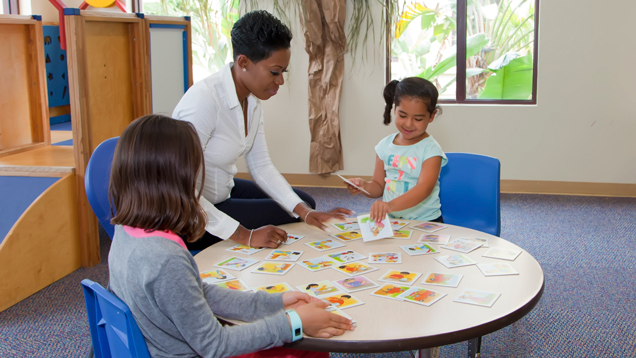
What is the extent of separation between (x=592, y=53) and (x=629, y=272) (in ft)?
7.20

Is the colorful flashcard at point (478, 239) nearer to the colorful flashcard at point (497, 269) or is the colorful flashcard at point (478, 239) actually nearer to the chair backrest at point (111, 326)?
the colorful flashcard at point (497, 269)

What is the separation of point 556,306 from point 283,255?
1.68 meters

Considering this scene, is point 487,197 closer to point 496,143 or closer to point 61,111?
point 496,143

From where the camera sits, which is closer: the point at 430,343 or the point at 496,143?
the point at 430,343

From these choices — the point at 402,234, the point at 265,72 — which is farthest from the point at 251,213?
the point at 402,234

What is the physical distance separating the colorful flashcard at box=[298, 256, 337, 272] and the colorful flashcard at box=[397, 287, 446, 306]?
0.28 meters

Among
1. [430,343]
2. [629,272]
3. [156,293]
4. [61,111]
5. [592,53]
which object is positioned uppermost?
[592,53]

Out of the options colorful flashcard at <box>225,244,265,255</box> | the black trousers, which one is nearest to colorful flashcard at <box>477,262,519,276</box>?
colorful flashcard at <box>225,244,265,255</box>

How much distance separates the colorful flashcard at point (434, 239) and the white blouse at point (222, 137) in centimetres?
62

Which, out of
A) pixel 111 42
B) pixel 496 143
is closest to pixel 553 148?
pixel 496 143

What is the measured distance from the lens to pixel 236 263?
168cm

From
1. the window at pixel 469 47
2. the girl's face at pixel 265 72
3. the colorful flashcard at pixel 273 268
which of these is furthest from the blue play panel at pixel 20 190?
the window at pixel 469 47

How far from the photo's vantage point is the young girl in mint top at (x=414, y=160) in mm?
2299

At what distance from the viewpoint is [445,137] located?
496 cm
